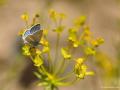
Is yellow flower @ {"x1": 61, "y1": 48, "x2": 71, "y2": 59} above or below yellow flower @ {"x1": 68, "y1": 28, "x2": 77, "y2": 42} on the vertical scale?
below

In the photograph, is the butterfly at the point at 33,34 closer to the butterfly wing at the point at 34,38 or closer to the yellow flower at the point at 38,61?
the butterfly wing at the point at 34,38

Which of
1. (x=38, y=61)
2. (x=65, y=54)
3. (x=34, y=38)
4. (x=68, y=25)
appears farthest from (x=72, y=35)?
(x=68, y=25)

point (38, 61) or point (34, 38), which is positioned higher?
point (34, 38)

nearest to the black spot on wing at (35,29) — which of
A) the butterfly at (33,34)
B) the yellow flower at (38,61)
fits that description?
the butterfly at (33,34)

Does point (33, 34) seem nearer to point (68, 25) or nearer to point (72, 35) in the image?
point (72, 35)

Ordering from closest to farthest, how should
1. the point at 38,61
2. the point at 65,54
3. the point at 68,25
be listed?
the point at 38,61 → the point at 65,54 → the point at 68,25

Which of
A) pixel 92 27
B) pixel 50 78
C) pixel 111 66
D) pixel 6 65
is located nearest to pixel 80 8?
pixel 92 27

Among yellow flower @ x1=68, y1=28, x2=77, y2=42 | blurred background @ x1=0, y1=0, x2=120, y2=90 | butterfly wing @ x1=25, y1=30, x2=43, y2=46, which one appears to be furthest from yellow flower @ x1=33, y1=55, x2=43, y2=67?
blurred background @ x1=0, y1=0, x2=120, y2=90

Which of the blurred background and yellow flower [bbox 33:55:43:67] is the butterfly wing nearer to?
yellow flower [bbox 33:55:43:67]

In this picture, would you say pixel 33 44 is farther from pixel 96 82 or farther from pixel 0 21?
pixel 0 21
